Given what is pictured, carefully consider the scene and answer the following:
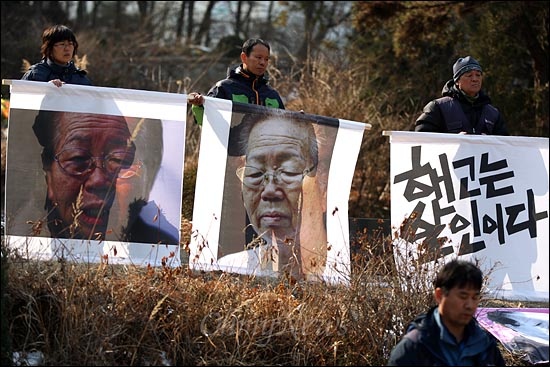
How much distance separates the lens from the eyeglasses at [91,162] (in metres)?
6.61

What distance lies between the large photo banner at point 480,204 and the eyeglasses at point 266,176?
64 cm

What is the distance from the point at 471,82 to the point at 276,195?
1.73m

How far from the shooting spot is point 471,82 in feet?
24.7

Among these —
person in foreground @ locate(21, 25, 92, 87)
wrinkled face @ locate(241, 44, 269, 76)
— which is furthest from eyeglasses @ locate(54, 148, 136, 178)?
wrinkled face @ locate(241, 44, 269, 76)

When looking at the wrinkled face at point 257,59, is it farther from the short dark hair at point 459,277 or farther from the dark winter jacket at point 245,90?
the short dark hair at point 459,277

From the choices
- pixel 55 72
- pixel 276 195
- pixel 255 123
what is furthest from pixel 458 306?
pixel 55 72

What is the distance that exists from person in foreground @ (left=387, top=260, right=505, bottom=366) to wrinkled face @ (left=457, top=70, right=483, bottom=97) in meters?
2.74

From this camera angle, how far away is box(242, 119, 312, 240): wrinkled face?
6.84 metres

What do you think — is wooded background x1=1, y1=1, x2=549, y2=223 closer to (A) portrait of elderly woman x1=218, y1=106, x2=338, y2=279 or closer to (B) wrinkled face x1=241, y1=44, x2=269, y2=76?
(B) wrinkled face x1=241, y1=44, x2=269, y2=76

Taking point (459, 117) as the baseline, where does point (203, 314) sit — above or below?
below

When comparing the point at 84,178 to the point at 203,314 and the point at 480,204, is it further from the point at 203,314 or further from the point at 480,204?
the point at 480,204

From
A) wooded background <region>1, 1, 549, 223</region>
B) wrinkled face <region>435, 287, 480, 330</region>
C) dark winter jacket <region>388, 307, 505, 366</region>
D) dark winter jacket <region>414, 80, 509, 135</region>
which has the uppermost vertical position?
wooded background <region>1, 1, 549, 223</region>

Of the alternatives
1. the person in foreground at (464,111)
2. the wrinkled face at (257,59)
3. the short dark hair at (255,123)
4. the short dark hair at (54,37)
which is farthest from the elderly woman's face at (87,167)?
the person in foreground at (464,111)

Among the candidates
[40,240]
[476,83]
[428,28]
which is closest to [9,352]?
[40,240]
